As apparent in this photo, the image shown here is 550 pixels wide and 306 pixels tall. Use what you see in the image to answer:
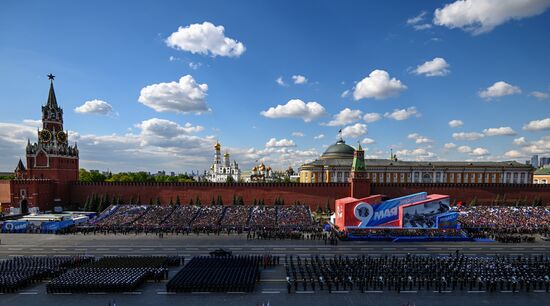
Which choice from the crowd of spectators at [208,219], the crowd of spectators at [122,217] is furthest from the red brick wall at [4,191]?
the crowd of spectators at [208,219]

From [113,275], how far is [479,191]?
148 feet

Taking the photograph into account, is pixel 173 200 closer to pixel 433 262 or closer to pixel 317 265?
pixel 317 265

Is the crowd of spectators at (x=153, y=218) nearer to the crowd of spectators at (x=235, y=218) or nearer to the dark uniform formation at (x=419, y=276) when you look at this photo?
the crowd of spectators at (x=235, y=218)

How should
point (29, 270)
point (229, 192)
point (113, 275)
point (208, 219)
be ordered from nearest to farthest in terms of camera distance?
point (113, 275)
point (29, 270)
point (208, 219)
point (229, 192)

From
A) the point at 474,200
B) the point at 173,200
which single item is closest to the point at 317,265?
the point at 173,200

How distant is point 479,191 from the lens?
1815 inches

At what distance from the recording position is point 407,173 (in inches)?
2618

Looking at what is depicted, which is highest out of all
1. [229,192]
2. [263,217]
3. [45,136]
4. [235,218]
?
[45,136]

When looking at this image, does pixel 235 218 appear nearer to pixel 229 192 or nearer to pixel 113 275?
pixel 229 192

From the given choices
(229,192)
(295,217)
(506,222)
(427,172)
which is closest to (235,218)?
(295,217)

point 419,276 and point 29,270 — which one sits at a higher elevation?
point 419,276

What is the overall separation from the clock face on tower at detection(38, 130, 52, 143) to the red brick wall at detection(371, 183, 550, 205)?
43653 millimetres

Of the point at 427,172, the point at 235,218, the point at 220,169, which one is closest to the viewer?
the point at 235,218

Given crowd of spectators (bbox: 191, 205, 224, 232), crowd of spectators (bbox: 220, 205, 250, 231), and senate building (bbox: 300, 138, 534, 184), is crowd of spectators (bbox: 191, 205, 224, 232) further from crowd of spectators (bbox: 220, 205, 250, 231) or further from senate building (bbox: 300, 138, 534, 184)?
senate building (bbox: 300, 138, 534, 184)
